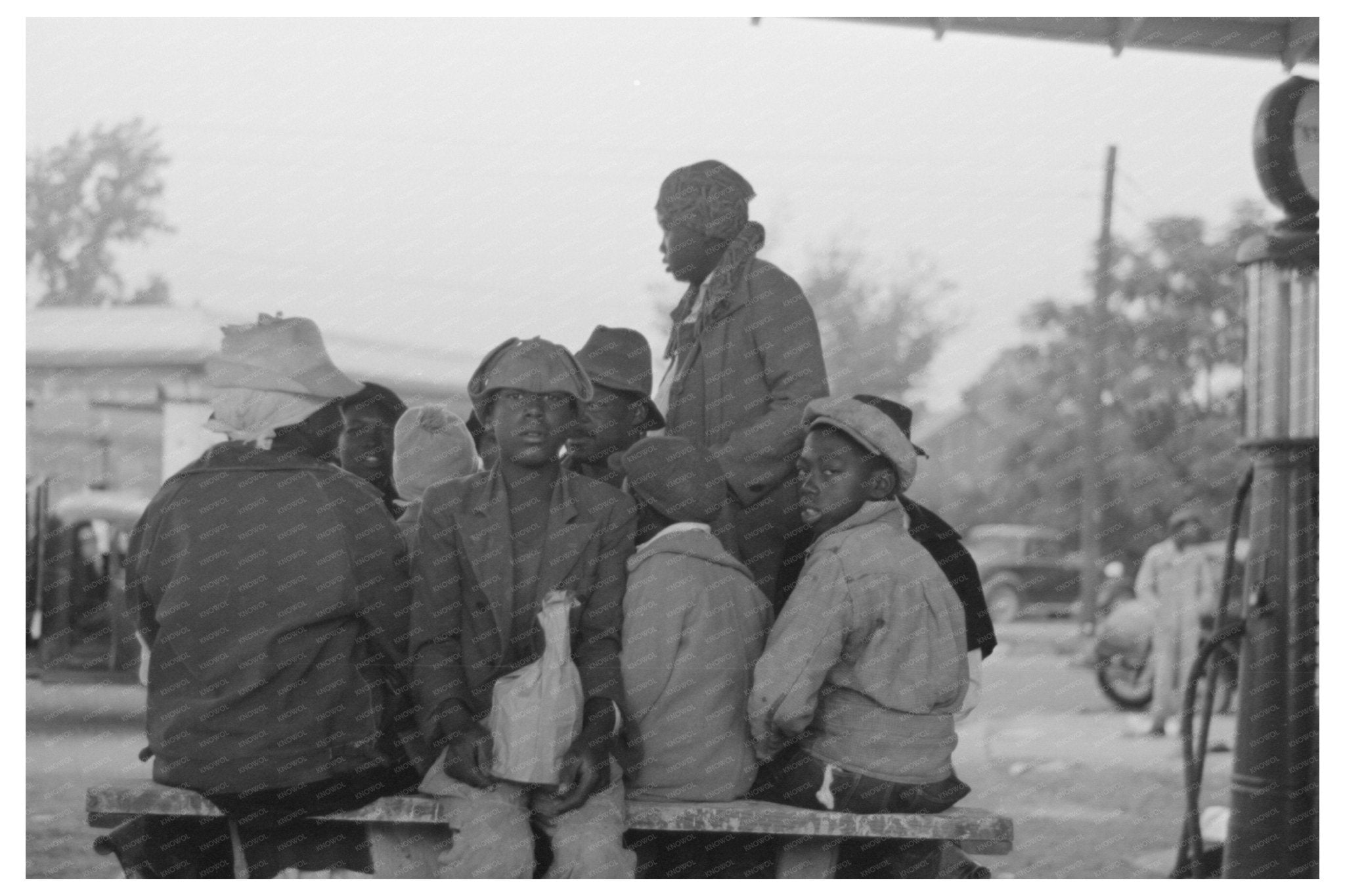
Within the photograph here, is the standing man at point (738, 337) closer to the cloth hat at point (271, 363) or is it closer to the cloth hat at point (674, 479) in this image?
the cloth hat at point (674, 479)

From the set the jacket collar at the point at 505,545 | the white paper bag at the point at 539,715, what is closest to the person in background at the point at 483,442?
the jacket collar at the point at 505,545

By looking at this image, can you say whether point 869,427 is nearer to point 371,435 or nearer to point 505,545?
point 505,545

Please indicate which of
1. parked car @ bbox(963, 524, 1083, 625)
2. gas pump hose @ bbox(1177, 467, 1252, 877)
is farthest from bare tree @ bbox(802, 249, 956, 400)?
gas pump hose @ bbox(1177, 467, 1252, 877)

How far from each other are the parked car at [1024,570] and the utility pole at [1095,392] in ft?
6.17

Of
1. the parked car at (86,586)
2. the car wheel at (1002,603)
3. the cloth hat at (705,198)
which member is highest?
the cloth hat at (705,198)

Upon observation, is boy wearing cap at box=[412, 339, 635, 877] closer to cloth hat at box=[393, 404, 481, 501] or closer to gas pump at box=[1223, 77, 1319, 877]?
cloth hat at box=[393, 404, 481, 501]

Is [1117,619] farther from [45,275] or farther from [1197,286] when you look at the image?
[1197,286]

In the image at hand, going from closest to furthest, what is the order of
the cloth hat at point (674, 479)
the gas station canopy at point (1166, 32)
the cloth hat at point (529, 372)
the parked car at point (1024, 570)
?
the cloth hat at point (529, 372) → the cloth hat at point (674, 479) → the gas station canopy at point (1166, 32) → the parked car at point (1024, 570)

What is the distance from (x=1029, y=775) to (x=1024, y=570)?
18.8 m

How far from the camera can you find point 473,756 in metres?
3.46

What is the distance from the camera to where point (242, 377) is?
3586mm

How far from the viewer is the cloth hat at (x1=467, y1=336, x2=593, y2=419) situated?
3.64 m

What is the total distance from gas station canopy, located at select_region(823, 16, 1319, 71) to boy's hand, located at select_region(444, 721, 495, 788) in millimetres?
3188

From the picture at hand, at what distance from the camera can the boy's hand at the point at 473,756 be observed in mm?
3453
